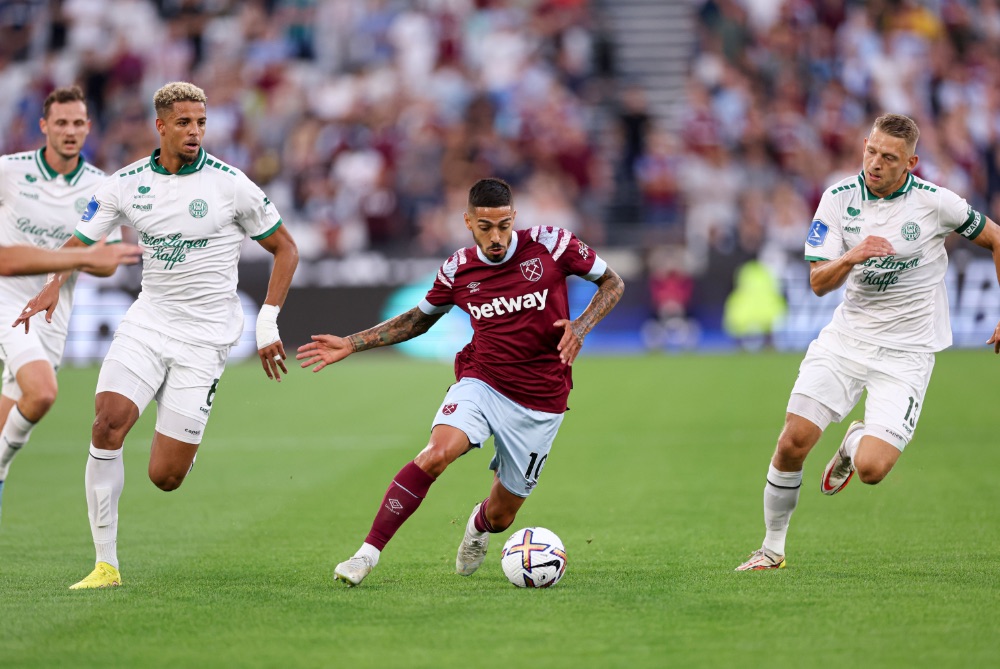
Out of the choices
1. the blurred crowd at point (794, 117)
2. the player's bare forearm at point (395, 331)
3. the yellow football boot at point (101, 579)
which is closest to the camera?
the yellow football boot at point (101, 579)

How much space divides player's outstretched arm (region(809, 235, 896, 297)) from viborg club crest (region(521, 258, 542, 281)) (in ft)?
5.18

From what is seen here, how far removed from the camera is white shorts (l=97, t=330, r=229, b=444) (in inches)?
308

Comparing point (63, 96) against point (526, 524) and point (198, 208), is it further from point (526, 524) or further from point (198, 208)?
point (526, 524)

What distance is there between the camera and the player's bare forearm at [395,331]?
775 centimetres

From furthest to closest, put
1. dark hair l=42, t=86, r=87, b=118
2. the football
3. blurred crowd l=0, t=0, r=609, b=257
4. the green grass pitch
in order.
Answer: blurred crowd l=0, t=0, r=609, b=257 → dark hair l=42, t=86, r=87, b=118 → the football → the green grass pitch

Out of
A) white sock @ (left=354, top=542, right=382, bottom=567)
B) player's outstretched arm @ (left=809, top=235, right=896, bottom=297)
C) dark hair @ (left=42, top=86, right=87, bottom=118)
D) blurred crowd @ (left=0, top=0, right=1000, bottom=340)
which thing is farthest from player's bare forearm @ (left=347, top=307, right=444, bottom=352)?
blurred crowd @ (left=0, top=0, right=1000, bottom=340)

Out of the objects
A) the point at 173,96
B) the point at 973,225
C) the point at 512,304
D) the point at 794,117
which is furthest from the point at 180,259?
the point at 794,117

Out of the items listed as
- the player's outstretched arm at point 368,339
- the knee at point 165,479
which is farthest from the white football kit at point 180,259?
the player's outstretched arm at point 368,339

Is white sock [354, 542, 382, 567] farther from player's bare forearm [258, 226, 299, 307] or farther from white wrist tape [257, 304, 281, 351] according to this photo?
player's bare forearm [258, 226, 299, 307]

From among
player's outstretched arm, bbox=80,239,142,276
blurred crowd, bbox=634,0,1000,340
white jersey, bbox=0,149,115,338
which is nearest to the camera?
player's outstretched arm, bbox=80,239,142,276

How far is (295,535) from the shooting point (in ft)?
30.8

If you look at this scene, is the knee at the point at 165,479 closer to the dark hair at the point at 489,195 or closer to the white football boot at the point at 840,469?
the dark hair at the point at 489,195

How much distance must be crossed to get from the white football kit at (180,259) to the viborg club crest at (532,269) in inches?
63.5

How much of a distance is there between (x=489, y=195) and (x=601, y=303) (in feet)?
3.07
